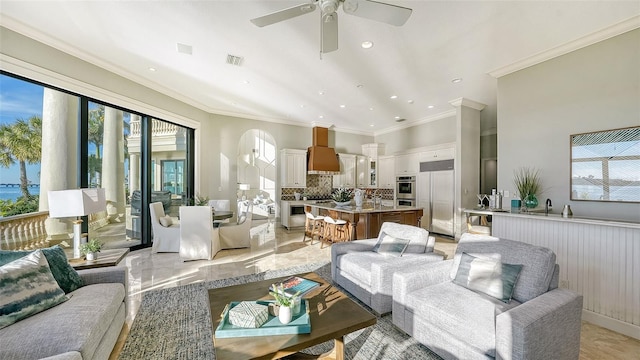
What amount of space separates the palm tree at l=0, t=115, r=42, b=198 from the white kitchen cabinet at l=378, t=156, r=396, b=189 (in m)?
7.44

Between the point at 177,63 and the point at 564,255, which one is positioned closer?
the point at 564,255

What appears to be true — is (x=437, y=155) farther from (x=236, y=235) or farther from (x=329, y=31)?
(x=236, y=235)

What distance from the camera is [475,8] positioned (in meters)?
2.59

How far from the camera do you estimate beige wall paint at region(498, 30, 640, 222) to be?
287 cm

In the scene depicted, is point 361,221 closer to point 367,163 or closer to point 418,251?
point 418,251

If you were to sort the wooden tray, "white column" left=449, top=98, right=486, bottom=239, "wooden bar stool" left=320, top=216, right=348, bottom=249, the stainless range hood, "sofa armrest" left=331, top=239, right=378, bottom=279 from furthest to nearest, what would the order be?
the stainless range hood, "white column" left=449, top=98, right=486, bottom=239, "wooden bar stool" left=320, top=216, right=348, bottom=249, "sofa armrest" left=331, top=239, right=378, bottom=279, the wooden tray

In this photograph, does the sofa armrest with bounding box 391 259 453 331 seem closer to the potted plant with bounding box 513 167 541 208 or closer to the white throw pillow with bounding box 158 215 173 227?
the potted plant with bounding box 513 167 541 208

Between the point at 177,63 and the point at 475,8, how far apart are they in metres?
4.13

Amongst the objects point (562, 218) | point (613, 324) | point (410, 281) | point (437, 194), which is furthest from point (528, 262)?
point (437, 194)

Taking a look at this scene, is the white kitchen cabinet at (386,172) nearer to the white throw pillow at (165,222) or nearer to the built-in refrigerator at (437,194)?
the built-in refrigerator at (437,194)

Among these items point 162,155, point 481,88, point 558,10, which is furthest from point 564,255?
point 162,155

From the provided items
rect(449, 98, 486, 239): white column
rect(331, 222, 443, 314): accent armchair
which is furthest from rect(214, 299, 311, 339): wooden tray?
rect(449, 98, 486, 239): white column

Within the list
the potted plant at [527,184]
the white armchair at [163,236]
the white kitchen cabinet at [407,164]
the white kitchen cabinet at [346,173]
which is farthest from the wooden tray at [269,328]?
the white kitchen cabinet at [346,173]

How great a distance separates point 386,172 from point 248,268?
561 cm
